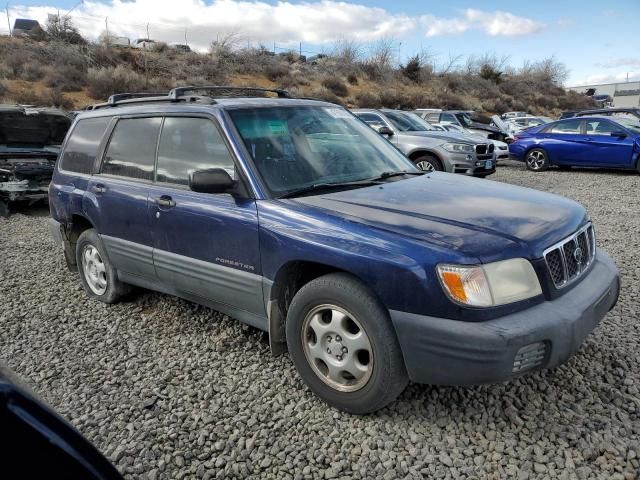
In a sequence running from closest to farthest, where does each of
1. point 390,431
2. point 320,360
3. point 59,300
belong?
1. point 390,431
2. point 320,360
3. point 59,300

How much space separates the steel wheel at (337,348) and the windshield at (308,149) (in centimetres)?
84

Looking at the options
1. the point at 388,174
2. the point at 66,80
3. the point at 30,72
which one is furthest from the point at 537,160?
the point at 30,72

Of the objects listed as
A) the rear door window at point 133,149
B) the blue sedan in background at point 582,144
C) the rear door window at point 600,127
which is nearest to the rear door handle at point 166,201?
the rear door window at point 133,149

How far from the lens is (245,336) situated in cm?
395

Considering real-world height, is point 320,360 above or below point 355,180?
below

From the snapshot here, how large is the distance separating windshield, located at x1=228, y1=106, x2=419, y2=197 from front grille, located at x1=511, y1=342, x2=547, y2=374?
1.59m

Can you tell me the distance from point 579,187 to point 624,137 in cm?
290

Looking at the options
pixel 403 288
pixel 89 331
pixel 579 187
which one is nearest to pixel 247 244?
pixel 403 288

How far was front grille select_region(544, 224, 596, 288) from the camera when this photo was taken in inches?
108

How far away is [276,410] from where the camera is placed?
9.87ft

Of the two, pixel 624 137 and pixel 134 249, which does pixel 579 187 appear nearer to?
pixel 624 137

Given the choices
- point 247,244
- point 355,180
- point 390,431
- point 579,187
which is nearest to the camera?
point 390,431

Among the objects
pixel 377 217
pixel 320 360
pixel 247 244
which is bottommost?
pixel 320 360

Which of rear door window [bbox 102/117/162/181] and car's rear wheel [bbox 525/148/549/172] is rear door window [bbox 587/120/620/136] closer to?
car's rear wheel [bbox 525/148/549/172]
